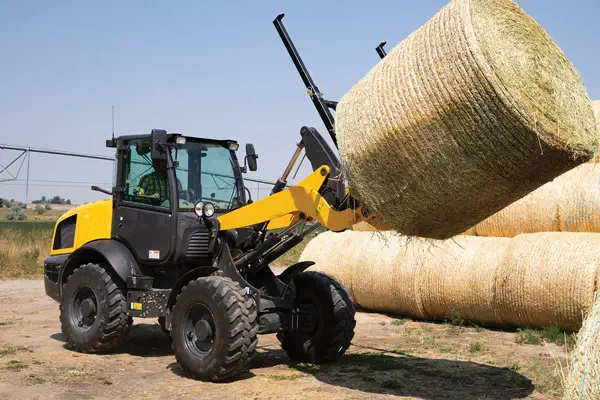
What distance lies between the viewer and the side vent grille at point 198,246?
8539mm

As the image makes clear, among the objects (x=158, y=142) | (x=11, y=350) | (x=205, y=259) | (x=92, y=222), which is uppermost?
(x=158, y=142)

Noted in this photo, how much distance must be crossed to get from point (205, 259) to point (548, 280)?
14.7ft

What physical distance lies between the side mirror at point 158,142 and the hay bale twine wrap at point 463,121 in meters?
2.76

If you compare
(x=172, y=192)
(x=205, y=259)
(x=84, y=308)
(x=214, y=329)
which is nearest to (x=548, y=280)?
(x=205, y=259)

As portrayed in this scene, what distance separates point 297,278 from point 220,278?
1267 mm

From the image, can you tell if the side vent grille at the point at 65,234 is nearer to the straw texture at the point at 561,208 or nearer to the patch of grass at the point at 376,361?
the patch of grass at the point at 376,361

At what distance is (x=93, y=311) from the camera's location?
8.94 meters

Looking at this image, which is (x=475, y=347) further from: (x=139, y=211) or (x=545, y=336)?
(x=139, y=211)

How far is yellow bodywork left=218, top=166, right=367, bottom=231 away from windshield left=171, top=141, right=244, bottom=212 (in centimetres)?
51

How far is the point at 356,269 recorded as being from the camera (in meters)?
12.7

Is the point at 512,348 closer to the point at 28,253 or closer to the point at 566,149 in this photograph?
the point at 566,149

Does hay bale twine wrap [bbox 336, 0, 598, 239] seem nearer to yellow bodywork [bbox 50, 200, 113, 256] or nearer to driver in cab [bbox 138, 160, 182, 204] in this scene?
driver in cab [bbox 138, 160, 182, 204]

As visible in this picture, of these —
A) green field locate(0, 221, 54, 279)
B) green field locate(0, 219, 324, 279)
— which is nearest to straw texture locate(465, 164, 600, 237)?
green field locate(0, 219, 324, 279)

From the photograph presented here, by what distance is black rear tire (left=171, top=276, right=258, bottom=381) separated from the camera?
24.1ft
